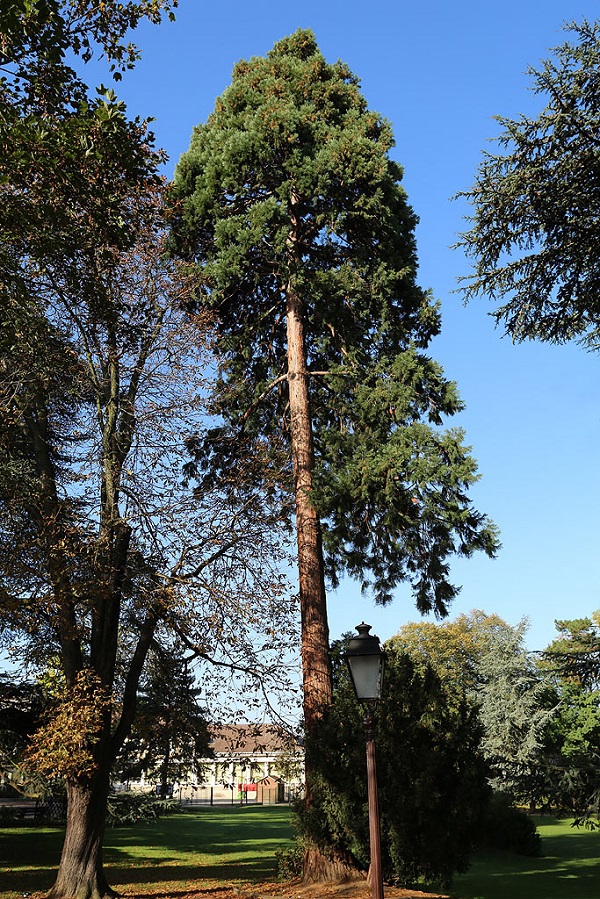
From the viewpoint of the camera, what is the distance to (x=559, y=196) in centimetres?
1355

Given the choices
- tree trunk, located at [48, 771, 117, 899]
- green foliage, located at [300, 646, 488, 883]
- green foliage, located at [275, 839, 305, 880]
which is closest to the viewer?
green foliage, located at [300, 646, 488, 883]

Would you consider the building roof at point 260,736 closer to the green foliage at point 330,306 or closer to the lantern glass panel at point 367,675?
the green foliage at point 330,306

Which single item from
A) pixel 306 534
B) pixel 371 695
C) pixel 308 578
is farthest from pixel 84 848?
pixel 371 695

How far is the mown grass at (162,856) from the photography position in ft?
57.3

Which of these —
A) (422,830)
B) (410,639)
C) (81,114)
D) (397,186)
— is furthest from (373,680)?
(410,639)

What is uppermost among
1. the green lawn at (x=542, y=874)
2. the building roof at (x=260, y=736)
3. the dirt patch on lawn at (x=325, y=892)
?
the building roof at (x=260, y=736)

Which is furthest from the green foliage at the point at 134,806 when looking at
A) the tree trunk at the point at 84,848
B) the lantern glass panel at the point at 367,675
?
the lantern glass panel at the point at 367,675

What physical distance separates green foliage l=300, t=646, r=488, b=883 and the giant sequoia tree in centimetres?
205

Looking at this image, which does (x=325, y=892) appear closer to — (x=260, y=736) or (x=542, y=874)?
(x=260, y=736)

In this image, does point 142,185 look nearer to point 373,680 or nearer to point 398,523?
point 373,680

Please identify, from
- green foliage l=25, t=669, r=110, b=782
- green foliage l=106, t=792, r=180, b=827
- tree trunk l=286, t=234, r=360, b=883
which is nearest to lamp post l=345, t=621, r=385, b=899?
tree trunk l=286, t=234, r=360, b=883

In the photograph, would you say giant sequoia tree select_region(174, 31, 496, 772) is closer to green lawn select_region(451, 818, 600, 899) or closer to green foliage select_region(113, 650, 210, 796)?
green foliage select_region(113, 650, 210, 796)

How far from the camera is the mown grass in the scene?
17.5m

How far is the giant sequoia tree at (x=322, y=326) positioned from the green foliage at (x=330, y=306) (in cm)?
4
